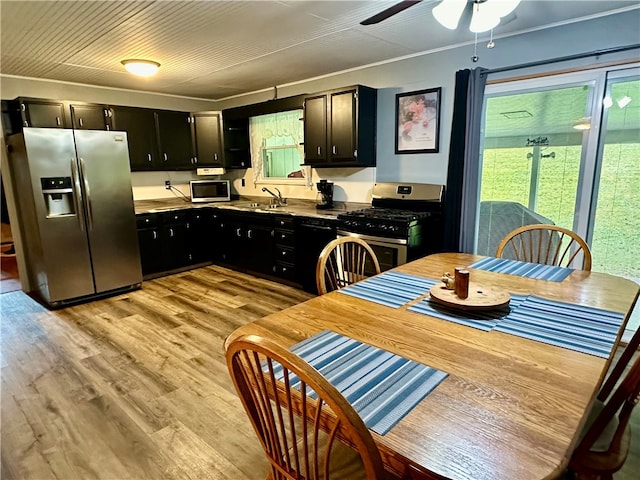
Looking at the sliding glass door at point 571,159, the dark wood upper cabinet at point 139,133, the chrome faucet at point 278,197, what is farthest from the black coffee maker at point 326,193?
the dark wood upper cabinet at point 139,133

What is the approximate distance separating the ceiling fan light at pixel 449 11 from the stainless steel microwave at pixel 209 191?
409 centimetres

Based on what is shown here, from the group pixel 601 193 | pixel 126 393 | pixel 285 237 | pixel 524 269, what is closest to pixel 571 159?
pixel 601 193

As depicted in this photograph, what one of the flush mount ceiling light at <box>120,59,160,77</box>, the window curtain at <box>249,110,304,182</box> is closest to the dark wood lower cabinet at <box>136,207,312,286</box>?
the window curtain at <box>249,110,304,182</box>

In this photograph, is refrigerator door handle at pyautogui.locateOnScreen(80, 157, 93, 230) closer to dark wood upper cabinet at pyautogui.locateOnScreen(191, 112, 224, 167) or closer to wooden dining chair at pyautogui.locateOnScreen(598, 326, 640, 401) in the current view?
dark wood upper cabinet at pyautogui.locateOnScreen(191, 112, 224, 167)

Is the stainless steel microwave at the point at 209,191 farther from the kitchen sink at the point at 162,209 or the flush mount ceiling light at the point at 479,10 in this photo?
the flush mount ceiling light at the point at 479,10

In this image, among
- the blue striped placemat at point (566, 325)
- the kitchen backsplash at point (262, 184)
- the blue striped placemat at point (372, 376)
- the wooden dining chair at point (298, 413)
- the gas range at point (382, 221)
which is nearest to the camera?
the wooden dining chair at point (298, 413)

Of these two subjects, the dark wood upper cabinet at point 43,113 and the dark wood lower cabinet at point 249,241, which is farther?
the dark wood lower cabinet at point 249,241

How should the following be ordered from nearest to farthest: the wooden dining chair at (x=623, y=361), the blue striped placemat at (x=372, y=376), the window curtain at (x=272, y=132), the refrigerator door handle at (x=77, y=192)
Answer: the blue striped placemat at (x=372, y=376), the wooden dining chair at (x=623, y=361), the refrigerator door handle at (x=77, y=192), the window curtain at (x=272, y=132)

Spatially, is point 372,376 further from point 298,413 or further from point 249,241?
point 249,241

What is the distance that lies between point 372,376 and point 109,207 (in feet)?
12.7

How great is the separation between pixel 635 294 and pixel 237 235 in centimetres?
405

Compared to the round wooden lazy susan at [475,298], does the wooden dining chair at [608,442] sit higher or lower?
lower

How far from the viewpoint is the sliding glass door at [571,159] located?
2.69 meters

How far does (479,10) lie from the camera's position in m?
1.89
